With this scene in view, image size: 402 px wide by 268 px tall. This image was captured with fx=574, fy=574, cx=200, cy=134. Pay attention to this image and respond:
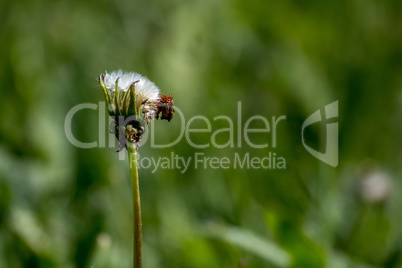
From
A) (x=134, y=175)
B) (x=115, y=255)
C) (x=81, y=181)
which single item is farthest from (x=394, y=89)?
(x=134, y=175)

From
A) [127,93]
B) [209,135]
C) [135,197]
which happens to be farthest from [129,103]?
[209,135]

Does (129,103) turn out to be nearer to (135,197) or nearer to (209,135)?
(135,197)

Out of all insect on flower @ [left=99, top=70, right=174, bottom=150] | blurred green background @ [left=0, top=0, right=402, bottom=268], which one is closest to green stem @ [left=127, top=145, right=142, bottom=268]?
insect on flower @ [left=99, top=70, right=174, bottom=150]

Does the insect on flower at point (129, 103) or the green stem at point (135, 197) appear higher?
the insect on flower at point (129, 103)

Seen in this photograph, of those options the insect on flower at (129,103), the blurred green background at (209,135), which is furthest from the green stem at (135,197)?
the blurred green background at (209,135)

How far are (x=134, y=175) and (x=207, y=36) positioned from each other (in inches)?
66.1

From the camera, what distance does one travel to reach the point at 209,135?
5.70 ft

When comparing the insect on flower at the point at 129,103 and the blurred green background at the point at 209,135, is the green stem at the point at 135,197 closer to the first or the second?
the insect on flower at the point at 129,103

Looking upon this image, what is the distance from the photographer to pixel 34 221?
128 centimetres

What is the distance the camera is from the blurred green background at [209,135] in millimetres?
1192

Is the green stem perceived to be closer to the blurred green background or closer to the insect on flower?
the insect on flower

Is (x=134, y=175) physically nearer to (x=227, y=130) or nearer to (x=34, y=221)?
(x=34, y=221)

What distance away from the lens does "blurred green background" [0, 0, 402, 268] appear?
1.19 metres

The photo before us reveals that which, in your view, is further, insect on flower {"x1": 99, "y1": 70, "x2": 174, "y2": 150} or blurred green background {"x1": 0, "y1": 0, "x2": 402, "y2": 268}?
blurred green background {"x1": 0, "y1": 0, "x2": 402, "y2": 268}
